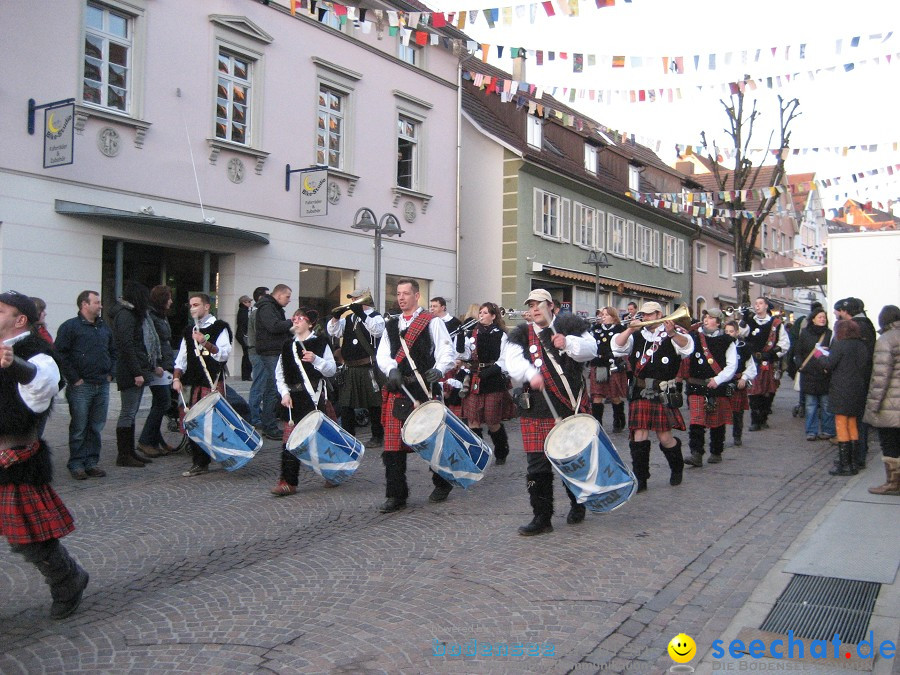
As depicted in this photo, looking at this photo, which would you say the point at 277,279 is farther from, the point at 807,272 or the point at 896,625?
the point at 896,625

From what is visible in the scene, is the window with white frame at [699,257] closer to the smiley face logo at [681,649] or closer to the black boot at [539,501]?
the black boot at [539,501]

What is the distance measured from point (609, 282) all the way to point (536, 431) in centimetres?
2523

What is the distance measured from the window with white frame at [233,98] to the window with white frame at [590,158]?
16.8 meters

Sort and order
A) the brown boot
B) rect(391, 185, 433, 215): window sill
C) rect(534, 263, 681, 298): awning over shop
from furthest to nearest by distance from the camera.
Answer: rect(534, 263, 681, 298): awning over shop
rect(391, 185, 433, 215): window sill
the brown boot

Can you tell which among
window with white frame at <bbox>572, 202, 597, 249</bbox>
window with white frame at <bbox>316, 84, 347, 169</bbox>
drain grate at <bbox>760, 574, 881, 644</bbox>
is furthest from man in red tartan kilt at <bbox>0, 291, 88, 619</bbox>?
window with white frame at <bbox>572, 202, 597, 249</bbox>

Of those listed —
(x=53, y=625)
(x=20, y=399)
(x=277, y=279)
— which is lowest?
(x=53, y=625)

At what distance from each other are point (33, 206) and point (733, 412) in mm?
10690

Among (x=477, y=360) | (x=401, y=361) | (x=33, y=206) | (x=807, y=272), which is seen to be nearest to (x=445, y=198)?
(x=807, y=272)

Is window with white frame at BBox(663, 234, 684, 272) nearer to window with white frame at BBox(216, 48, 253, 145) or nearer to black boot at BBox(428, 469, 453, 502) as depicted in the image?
window with white frame at BBox(216, 48, 253, 145)

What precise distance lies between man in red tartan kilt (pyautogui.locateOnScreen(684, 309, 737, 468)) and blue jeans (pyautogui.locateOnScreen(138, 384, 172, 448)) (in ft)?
19.5

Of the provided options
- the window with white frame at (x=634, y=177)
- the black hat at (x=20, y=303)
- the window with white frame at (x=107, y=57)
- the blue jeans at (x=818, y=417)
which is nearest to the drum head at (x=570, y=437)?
the black hat at (x=20, y=303)

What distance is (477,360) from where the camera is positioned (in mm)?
9859

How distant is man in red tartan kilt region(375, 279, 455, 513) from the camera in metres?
6.82

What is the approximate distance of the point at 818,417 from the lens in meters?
12.0
